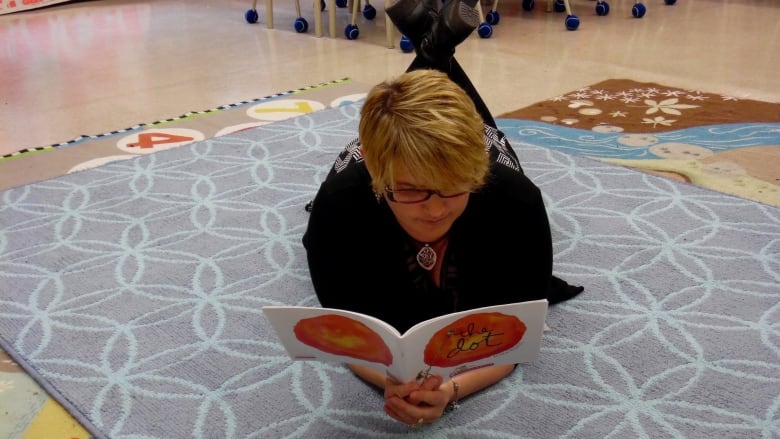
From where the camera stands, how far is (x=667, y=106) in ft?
10.3

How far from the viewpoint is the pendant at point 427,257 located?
1.37m

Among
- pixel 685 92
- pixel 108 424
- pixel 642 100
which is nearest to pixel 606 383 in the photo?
pixel 108 424

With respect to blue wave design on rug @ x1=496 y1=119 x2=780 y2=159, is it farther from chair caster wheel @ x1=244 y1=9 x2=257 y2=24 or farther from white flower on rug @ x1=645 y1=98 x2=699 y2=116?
chair caster wheel @ x1=244 y1=9 x2=257 y2=24

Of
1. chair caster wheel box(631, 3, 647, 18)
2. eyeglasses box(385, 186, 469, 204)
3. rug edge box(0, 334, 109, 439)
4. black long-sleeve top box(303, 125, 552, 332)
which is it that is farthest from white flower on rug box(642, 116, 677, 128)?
A: chair caster wheel box(631, 3, 647, 18)

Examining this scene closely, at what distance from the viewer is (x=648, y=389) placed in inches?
56.7

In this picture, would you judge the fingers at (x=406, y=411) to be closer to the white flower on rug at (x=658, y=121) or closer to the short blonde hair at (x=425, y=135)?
the short blonde hair at (x=425, y=135)

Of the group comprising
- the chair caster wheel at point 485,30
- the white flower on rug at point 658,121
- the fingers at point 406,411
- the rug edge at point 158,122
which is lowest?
the fingers at point 406,411

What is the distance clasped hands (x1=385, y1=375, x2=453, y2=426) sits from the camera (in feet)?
3.94

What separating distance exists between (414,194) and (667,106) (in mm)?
2349

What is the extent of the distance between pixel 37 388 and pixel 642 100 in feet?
8.76

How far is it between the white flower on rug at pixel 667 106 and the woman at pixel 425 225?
1.79 metres

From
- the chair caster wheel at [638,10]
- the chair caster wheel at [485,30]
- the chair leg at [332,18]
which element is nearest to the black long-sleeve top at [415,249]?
the chair caster wheel at [485,30]

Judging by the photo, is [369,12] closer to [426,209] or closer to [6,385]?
[6,385]

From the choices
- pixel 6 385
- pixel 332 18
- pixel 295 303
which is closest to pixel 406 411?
pixel 295 303
